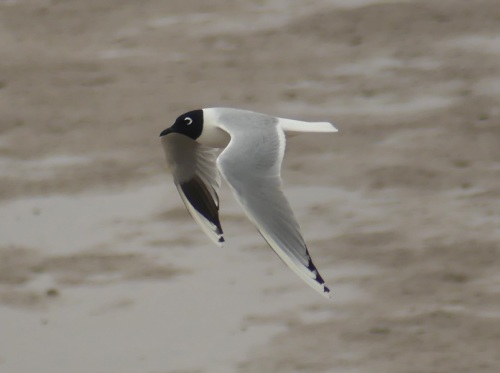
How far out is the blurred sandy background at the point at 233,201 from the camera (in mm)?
6141

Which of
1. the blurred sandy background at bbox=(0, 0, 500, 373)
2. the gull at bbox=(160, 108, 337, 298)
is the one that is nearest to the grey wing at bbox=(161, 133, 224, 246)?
the gull at bbox=(160, 108, 337, 298)

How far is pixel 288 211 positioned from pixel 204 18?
4.33 metres

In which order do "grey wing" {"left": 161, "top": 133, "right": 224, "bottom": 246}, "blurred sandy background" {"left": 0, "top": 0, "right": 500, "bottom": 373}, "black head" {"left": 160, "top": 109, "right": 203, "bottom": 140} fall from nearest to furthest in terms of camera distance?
"black head" {"left": 160, "top": 109, "right": 203, "bottom": 140} → "grey wing" {"left": 161, "top": 133, "right": 224, "bottom": 246} → "blurred sandy background" {"left": 0, "top": 0, "right": 500, "bottom": 373}

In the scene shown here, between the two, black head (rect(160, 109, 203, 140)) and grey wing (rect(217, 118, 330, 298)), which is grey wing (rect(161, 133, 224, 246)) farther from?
grey wing (rect(217, 118, 330, 298))

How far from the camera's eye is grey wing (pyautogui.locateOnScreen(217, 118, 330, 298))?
4.73 m

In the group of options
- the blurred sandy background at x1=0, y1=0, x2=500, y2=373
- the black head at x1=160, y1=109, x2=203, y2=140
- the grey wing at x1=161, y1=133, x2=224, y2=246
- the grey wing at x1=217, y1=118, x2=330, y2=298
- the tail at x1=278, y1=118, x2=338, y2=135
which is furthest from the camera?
the blurred sandy background at x1=0, y1=0, x2=500, y2=373

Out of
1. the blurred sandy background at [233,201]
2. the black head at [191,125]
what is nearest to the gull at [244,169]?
the black head at [191,125]

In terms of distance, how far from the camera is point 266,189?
16.4 feet

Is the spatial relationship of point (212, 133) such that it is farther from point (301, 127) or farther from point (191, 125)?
point (301, 127)

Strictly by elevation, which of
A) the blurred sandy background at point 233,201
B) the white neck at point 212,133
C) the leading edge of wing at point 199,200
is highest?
the white neck at point 212,133

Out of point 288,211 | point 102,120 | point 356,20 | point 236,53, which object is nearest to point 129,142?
point 102,120

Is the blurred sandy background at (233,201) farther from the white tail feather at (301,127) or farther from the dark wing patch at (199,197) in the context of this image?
the white tail feather at (301,127)

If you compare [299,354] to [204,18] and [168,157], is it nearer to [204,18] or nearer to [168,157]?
[168,157]

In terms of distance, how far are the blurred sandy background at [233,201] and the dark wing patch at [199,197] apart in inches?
24.9
